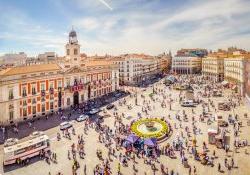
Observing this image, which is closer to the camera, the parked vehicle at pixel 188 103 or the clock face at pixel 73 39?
the parked vehicle at pixel 188 103

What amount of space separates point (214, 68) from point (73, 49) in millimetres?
62004

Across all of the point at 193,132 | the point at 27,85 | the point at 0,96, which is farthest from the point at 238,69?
the point at 0,96

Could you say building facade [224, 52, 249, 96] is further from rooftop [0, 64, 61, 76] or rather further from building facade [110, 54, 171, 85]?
rooftop [0, 64, 61, 76]

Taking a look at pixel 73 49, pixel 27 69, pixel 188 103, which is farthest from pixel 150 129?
pixel 73 49

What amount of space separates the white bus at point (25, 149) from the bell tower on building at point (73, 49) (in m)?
27.3

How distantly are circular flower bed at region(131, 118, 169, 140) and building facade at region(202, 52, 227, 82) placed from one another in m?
62.4

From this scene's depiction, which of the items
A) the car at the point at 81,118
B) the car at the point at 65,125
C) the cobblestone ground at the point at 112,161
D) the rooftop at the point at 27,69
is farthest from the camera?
the car at the point at 81,118

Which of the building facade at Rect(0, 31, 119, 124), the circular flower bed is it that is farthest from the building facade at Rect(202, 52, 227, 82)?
the circular flower bed

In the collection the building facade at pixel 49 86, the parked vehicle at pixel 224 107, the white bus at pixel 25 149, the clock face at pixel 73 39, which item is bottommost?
the white bus at pixel 25 149

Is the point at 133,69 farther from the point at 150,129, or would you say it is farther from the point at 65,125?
the point at 150,129

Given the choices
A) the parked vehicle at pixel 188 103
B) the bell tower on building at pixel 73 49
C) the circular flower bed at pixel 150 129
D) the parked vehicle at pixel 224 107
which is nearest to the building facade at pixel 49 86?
the bell tower on building at pixel 73 49

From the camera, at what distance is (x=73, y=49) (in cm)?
5691

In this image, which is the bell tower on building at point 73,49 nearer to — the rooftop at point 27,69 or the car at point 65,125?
the rooftop at point 27,69

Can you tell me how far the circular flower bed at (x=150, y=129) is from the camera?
1381 inches
